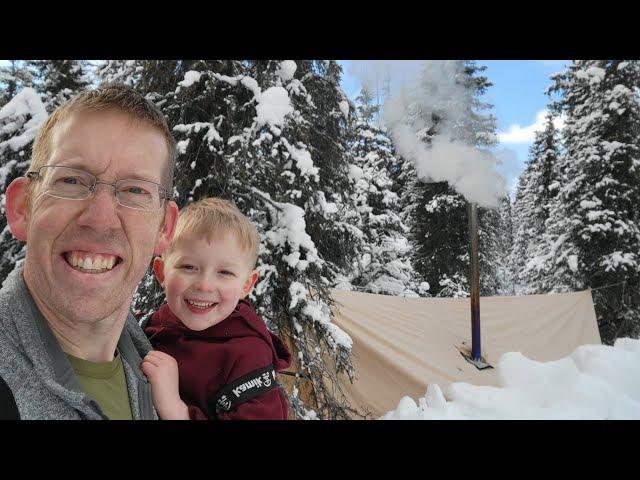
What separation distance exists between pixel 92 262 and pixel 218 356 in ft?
1.88

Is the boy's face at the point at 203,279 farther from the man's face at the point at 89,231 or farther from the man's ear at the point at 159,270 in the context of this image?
the man's face at the point at 89,231

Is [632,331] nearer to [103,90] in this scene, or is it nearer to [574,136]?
[574,136]

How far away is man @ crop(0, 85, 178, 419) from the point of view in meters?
0.84

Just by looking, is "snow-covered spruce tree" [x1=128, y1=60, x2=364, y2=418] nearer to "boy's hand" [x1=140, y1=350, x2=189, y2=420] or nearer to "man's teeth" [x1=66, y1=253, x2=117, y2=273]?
"boy's hand" [x1=140, y1=350, x2=189, y2=420]

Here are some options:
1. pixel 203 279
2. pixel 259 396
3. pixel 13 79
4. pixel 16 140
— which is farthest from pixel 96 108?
pixel 13 79

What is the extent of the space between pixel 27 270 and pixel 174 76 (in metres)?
3.14

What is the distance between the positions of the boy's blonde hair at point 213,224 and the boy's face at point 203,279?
0.7 inches

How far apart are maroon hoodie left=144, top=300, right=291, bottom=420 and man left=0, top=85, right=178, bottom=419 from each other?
12.1 inches

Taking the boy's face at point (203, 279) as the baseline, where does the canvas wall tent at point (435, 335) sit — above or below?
below

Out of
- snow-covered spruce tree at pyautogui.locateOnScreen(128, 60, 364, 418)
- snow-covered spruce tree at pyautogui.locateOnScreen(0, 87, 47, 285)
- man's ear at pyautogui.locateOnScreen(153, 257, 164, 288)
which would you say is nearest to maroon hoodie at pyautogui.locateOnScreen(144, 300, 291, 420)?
man's ear at pyautogui.locateOnScreen(153, 257, 164, 288)

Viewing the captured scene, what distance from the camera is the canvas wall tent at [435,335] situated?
5785mm

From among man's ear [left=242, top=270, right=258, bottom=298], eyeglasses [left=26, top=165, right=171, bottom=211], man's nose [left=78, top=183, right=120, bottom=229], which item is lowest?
man's ear [left=242, top=270, right=258, bottom=298]

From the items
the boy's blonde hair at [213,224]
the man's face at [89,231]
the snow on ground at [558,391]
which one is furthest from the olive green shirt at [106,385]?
the snow on ground at [558,391]

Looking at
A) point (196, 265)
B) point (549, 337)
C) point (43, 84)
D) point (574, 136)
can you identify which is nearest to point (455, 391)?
point (196, 265)
